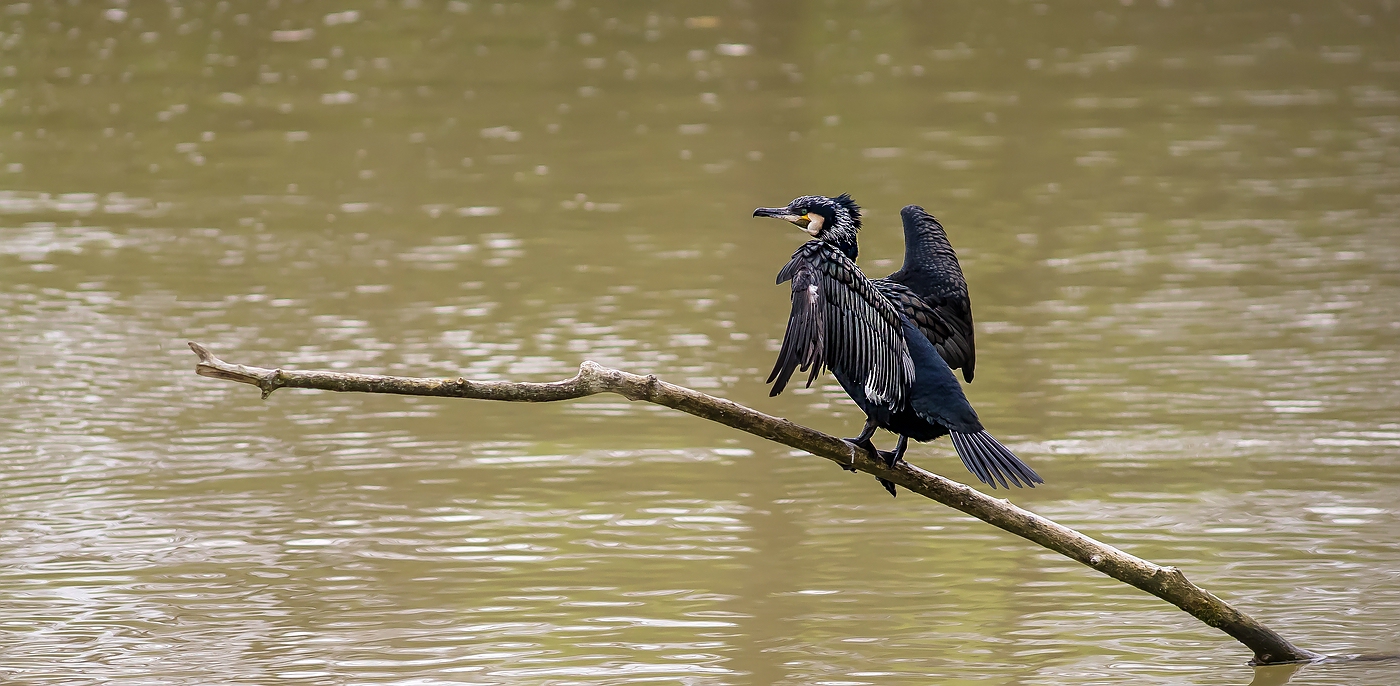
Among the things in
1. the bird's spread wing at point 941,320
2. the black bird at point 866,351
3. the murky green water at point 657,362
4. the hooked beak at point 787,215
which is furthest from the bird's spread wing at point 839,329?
the murky green water at point 657,362

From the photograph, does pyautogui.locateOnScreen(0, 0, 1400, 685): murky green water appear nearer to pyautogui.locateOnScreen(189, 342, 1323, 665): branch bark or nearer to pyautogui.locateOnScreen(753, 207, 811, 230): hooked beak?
pyautogui.locateOnScreen(189, 342, 1323, 665): branch bark

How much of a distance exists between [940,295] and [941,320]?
3.1 inches

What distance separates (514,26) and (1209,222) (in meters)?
10.7

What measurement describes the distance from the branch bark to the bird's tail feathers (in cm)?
7

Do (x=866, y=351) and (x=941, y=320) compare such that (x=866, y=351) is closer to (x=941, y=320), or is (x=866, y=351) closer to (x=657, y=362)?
(x=941, y=320)

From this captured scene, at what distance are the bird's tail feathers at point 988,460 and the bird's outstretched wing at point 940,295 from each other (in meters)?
0.44

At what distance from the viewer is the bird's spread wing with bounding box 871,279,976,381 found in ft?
15.0

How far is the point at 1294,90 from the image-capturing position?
14.9m

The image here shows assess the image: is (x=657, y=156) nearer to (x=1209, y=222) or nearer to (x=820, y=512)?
(x=1209, y=222)

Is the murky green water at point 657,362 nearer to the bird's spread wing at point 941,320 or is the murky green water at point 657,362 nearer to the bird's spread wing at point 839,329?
the bird's spread wing at point 941,320

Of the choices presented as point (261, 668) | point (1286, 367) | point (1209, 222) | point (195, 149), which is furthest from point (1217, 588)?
point (195, 149)

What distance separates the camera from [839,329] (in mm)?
4105

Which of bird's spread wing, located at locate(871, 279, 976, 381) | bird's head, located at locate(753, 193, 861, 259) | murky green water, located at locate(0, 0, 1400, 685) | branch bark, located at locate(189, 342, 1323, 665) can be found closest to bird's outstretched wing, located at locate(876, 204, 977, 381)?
bird's spread wing, located at locate(871, 279, 976, 381)

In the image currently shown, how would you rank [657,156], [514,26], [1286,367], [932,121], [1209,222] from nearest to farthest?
[1286,367], [1209,222], [657,156], [932,121], [514,26]
